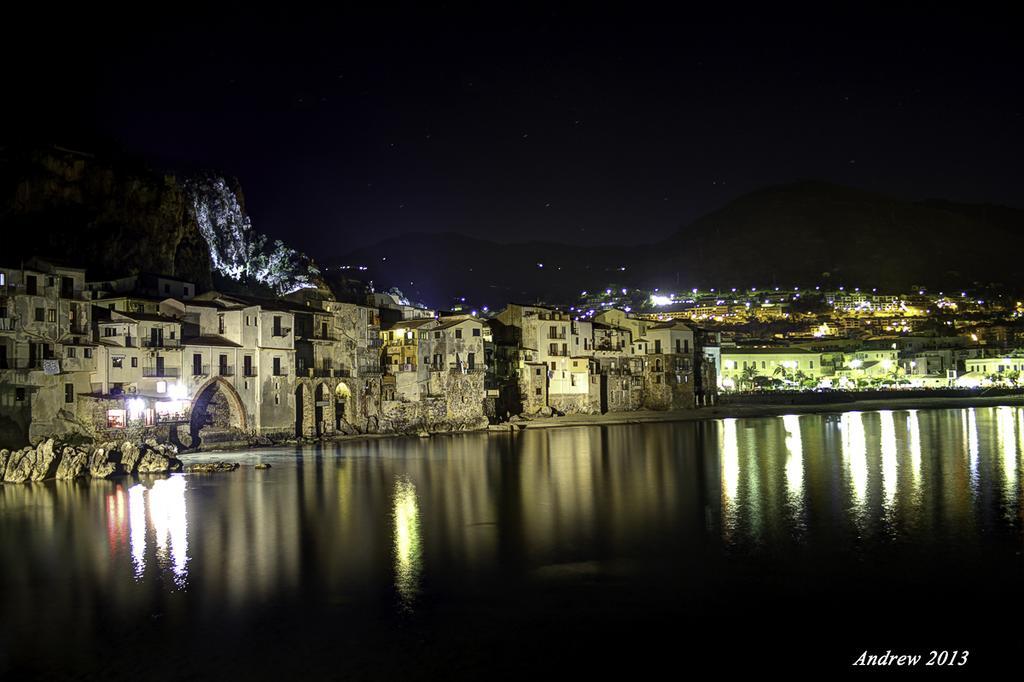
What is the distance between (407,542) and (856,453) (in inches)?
1020

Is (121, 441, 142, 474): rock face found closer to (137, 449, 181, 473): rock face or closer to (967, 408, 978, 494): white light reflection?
(137, 449, 181, 473): rock face

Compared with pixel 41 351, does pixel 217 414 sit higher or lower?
lower

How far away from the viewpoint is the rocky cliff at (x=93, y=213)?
50.2m

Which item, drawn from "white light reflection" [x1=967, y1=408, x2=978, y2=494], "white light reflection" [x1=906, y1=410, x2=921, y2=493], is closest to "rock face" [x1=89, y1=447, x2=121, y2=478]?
"white light reflection" [x1=906, y1=410, x2=921, y2=493]

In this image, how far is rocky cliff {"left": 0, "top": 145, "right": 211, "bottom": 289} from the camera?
50.2m

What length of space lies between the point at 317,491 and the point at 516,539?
35.9ft

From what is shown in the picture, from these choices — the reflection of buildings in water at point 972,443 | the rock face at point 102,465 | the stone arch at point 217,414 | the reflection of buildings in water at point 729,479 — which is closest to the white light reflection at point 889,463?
the reflection of buildings in water at point 972,443

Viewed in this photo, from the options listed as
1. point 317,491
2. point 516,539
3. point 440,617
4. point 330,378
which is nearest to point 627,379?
point 330,378

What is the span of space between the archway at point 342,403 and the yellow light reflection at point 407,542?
64.3ft

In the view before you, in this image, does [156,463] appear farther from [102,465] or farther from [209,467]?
[209,467]

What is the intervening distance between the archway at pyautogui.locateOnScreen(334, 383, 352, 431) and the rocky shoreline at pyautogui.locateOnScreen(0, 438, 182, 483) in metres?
14.0

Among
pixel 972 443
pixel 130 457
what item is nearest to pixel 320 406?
pixel 130 457

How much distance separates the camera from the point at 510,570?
18.6 m

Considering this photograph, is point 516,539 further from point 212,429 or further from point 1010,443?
point 1010,443
